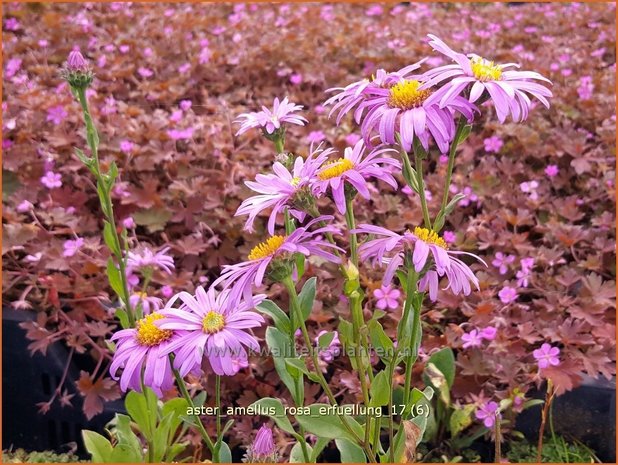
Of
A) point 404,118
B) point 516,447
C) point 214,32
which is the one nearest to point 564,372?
point 516,447

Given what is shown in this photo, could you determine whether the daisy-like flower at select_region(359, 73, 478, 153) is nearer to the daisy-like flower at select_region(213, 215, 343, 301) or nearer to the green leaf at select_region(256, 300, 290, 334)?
the daisy-like flower at select_region(213, 215, 343, 301)

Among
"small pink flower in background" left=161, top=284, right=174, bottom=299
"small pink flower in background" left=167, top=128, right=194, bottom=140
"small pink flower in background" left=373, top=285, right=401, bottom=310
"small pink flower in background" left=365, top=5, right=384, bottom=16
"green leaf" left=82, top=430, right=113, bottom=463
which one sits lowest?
"green leaf" left=82, top=430, right=113, bottom=463

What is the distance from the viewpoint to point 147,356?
0.86 metres

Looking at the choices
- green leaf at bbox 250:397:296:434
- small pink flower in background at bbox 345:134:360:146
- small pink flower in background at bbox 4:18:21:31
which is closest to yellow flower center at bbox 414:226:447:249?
green leaf at bbox 250:397:296:434

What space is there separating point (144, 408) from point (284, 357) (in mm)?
285

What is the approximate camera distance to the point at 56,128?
202 centimetres

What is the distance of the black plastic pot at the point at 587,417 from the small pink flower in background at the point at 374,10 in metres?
2.50

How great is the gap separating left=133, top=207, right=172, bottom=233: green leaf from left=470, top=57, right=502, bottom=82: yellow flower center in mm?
1132

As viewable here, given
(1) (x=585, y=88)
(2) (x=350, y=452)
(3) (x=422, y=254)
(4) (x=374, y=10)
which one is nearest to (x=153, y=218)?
(2) (x=350, y=452)

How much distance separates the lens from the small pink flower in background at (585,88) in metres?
2.22

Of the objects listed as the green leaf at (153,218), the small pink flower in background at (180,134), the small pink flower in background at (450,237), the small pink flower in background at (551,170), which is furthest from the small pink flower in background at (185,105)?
the small pink flower in background at (551,170)

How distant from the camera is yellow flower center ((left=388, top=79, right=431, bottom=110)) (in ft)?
2.57

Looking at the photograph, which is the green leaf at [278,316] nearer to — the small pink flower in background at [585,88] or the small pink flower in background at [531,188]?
the small pink flower in background at [531,188]

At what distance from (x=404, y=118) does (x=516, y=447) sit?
2.91 ft
